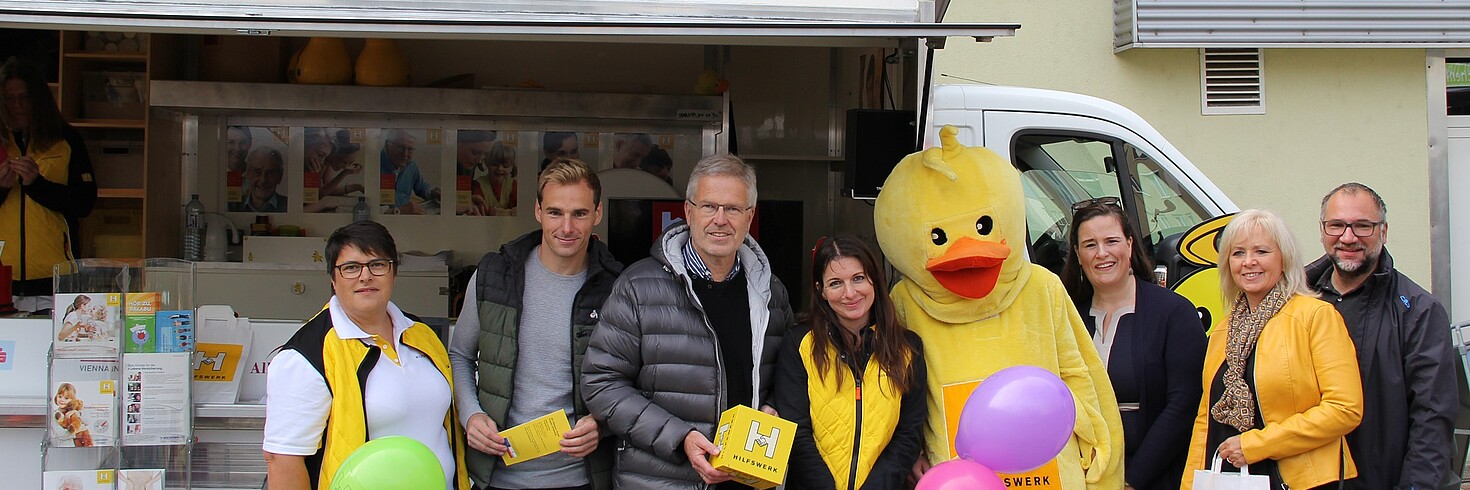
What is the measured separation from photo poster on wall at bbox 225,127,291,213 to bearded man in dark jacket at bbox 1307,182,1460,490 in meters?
5.14

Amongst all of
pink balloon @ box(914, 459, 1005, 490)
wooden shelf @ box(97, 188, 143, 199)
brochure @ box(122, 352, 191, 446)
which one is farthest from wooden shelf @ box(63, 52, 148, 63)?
pink balloon @ box(914, 459, 1005, 490)

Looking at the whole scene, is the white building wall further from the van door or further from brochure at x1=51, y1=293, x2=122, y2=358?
brochure at x1=51, y1=293, x2=122, y2=358

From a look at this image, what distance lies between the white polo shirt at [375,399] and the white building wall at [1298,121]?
18.5ft

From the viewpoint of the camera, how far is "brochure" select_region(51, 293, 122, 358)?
339cm

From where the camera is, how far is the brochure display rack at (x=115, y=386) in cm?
334

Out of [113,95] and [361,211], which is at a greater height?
[113,95]

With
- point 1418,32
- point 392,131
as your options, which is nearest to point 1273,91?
point 1418,32

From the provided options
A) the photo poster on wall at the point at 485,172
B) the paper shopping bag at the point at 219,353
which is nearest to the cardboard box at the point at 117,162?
the photo poster on wall at the point at 485,172

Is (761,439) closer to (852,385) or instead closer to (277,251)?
(852,385)

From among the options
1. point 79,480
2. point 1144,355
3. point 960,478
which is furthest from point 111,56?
point 1144,355

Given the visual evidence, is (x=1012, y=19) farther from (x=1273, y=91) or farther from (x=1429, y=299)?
(x=1429, y=299)

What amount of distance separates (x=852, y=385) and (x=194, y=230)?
4388mm

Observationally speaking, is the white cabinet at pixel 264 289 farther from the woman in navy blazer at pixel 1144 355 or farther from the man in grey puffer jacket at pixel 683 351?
the woman in navy blazer at pixel 1144 355

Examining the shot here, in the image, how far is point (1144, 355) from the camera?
125 inches
